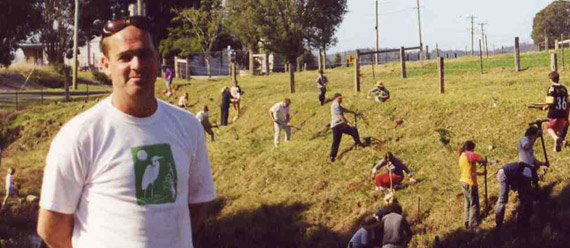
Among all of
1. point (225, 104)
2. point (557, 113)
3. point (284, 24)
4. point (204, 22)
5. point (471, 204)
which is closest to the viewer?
point (471, 204)

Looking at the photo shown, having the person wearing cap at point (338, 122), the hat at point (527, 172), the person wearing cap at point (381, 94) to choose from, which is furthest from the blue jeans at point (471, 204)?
the person wearing cap at point (381, 94)

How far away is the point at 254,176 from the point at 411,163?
195 inches

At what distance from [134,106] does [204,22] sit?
48600 mm

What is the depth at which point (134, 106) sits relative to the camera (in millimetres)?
2982

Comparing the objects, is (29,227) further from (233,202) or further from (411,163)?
(411,163)

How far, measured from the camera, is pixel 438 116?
20.3 m

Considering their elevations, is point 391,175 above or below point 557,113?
below

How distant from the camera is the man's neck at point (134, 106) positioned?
2977 millimetres

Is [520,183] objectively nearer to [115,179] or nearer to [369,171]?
[369,171]

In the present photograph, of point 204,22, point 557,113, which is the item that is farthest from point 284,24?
point 557,113

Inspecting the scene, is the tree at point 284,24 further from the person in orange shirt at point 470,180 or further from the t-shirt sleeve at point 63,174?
the t-shirt sleeve at point 63,174

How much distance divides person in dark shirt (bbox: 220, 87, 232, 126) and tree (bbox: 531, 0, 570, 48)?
77122 mm

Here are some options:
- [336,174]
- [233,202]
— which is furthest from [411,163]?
[233,202]

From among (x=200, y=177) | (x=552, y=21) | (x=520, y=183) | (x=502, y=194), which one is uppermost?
(x=552, y=21)
